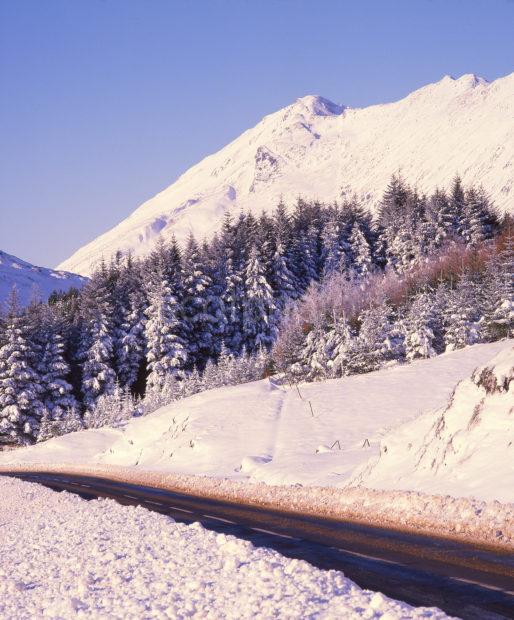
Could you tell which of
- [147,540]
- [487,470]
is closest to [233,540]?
[147,540]

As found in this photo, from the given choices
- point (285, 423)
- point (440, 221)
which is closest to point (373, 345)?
point (285, 423)

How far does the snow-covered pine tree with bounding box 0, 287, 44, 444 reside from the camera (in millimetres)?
61562

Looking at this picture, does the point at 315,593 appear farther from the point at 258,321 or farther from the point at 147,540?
the point at 258,321

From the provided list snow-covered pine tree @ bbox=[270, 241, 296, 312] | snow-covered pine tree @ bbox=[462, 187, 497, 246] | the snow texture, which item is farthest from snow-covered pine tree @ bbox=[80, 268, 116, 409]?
snow-covered pine tree @ bbox=[462, 187, 497, 246]

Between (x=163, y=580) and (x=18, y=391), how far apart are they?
5751 cm

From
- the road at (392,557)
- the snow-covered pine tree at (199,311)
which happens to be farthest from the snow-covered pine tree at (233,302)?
the road at (392,557)

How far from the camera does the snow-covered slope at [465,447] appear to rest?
14320mm

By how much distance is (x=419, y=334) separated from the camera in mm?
46469

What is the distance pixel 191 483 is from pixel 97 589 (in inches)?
623

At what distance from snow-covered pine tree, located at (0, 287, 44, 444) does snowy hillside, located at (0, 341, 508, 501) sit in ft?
67.5

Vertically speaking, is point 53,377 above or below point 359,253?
below

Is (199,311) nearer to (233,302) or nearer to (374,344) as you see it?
(233,302)

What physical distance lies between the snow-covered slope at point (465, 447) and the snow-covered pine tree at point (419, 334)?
28.4 metres

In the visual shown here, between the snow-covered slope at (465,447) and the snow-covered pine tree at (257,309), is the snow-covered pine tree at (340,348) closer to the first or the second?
the snow-covered pine tree at (257,309)
